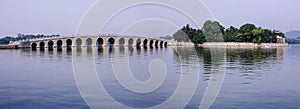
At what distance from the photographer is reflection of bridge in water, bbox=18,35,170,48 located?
104 meters

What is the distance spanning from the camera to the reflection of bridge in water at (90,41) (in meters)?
104

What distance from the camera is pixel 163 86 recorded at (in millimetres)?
21656

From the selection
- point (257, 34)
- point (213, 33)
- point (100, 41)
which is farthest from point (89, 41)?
point (257, 34)

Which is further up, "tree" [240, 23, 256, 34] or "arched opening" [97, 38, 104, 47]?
"tree" [240, 23, 256, 34]

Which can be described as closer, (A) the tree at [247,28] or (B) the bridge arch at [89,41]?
(A) the tree at [247,28]

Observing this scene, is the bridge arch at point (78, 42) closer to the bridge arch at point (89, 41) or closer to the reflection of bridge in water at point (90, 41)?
the reflection of bridge in water at point (90, 41)

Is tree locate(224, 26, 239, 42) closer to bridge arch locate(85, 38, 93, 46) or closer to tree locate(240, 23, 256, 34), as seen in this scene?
tree locate(240, 23, 256, 34)

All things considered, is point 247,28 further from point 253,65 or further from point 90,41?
point 253,65

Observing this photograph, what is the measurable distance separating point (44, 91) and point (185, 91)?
743 centimetres

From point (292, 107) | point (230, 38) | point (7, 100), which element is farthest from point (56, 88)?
point (230, 38)

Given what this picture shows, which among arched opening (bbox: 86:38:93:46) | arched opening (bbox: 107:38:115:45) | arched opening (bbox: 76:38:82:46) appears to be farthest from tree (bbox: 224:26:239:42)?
arched opening (bbox: 76:38:82:46)

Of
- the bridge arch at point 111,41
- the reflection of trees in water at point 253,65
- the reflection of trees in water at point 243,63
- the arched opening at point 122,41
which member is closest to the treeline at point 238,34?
the arched opening at point 122,41

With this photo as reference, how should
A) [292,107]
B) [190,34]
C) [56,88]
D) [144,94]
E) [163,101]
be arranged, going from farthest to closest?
[190,34] < [56,88] < [144,94] < [163,101] < [292,107]

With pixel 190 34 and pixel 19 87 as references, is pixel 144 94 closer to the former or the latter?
pixel 19 87
